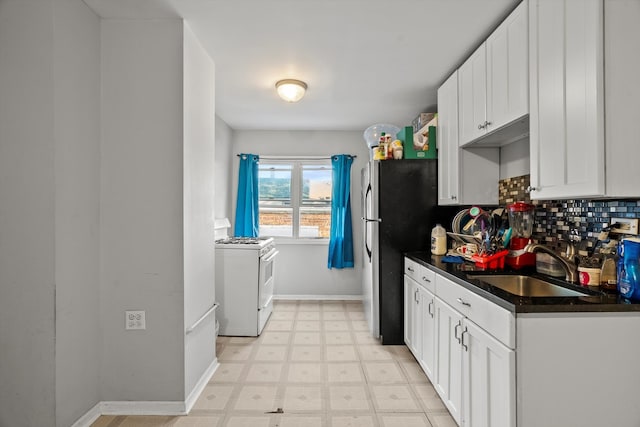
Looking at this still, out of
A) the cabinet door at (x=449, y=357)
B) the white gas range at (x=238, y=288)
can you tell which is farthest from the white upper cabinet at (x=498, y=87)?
the white gas range at (x=238, y=288)

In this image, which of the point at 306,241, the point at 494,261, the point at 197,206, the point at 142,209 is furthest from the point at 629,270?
the point at 306,241

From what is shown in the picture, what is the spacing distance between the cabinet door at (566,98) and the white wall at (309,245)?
3187mm

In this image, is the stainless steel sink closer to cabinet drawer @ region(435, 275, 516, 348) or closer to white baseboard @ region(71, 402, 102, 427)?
cabinet drawer @ region(435, 275, 516, 348)

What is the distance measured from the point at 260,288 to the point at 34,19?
8.66 feet

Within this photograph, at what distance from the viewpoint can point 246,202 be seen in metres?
4.89

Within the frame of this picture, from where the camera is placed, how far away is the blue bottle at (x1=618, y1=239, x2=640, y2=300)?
1.44 m

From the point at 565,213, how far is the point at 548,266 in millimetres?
357

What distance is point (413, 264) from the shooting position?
291 cm

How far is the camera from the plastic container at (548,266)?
1956 millimetres

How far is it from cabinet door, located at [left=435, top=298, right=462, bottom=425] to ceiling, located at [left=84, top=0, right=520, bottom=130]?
174cm

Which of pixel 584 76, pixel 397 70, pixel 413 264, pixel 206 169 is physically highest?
pixel 397 70

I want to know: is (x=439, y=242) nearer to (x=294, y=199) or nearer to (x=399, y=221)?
(x=399, y=221)

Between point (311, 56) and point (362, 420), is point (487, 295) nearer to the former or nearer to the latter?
point (362, 420)

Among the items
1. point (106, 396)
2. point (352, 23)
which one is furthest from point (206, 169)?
point (106, 396)
